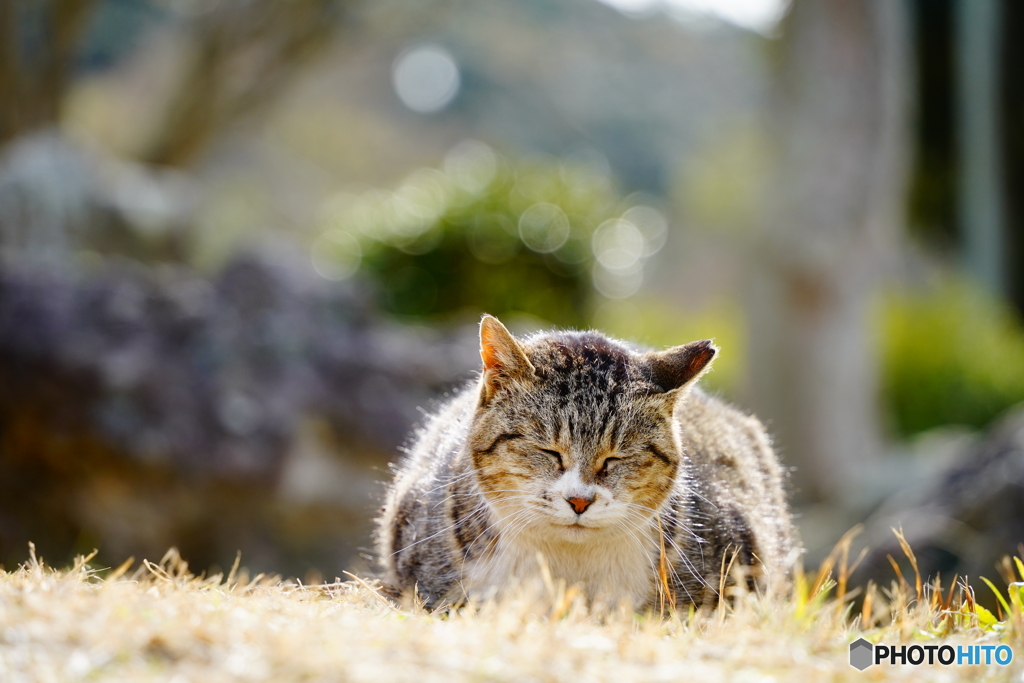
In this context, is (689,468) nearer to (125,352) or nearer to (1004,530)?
(1004,530)

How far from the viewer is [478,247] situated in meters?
10.2

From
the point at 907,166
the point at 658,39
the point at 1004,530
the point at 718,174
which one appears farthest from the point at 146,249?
the point at 658,39

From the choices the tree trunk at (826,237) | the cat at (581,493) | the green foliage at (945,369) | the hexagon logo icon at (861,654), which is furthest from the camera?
the green foliage at (945,369)

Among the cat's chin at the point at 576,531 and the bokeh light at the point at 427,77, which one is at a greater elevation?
the bokeh light at the point at 427,77

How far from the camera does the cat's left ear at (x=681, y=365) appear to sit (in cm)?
346

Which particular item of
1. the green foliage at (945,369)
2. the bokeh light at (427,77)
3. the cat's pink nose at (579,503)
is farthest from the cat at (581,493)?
the bokeh light at (427,77)

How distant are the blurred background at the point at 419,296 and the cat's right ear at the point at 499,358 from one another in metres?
1.22

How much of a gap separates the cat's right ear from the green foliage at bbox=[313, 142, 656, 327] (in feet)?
20.1

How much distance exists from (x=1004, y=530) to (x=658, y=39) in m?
35.2

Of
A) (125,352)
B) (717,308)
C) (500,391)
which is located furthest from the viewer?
(717,308)

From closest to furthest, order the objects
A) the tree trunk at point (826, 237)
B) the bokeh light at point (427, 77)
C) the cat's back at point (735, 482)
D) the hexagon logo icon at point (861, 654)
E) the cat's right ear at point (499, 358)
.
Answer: the hexagon logo icon at point (861, 654) → the cat's right ear at point (499, 358) → the cat's back at point (735, 482) → the tree trunk at point (826, 237) → the bokeh light at point (427, 77)

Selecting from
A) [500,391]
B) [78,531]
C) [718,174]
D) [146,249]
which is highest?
[718,174]

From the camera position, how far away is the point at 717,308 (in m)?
16.8

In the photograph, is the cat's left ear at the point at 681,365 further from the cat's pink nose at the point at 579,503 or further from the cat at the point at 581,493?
the cat's pink nose at the point at 579,503
